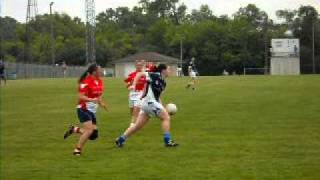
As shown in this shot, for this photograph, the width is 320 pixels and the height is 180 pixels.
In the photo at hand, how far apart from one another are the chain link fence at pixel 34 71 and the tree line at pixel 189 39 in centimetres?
1013

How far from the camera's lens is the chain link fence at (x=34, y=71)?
283 ft

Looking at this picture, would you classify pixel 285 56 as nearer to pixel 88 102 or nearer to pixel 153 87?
pixel 153 87

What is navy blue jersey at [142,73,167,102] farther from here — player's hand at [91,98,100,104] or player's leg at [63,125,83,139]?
player's leg at [63,125,83,139]

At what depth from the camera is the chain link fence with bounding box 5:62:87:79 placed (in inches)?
3395

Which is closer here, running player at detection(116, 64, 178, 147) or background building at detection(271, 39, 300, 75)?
running player at detection(116, 64, 178, 147)

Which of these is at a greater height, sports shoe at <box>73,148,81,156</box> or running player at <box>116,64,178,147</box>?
running player at <box>116,64,178,147</box>

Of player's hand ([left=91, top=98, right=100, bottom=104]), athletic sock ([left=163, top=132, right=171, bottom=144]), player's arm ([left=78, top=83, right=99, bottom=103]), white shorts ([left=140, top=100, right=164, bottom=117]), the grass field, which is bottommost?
the grass field

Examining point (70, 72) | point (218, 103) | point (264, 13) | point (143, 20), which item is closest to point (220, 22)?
point (264, 13)

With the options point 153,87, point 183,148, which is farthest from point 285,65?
point 183,148

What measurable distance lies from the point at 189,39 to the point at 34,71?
→ 35376mm

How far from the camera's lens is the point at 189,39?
12231cm

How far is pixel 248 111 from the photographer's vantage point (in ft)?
75.5

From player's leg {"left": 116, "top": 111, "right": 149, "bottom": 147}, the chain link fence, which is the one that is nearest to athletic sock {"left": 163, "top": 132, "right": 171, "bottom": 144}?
player's leg {"left": 116, "top": 111, "right": 149, "bottom": 147}

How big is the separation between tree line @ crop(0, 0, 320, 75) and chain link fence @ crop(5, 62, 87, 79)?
10.1 m
